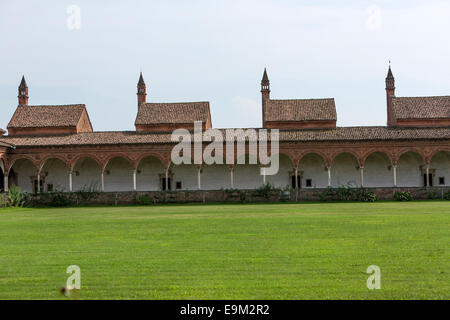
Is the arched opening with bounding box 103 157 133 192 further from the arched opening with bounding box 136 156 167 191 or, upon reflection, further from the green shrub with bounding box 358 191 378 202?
the green shrub with bounding box 358 191 378 202

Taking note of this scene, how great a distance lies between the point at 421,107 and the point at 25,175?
31.9m

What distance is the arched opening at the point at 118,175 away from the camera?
140 feet

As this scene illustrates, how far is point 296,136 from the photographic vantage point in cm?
4009

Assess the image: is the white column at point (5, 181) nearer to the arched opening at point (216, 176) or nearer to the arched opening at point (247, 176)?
the arched opening at point (216, 176)

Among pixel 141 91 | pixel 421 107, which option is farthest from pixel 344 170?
pixel 141 91

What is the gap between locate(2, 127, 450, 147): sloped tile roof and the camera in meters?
39.0

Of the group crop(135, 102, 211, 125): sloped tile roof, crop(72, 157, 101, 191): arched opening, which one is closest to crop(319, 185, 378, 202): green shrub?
crop(135, 102, 211, 125): sloped tile roof

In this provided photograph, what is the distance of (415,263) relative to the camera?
388 inches

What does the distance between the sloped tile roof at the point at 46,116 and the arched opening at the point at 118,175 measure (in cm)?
490

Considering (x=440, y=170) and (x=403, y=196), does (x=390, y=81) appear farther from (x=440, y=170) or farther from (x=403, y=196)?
(x=403, y=196)

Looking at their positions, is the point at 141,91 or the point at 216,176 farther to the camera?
the point at 141,91

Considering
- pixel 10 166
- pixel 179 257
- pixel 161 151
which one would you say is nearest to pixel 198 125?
pixel 161 151
